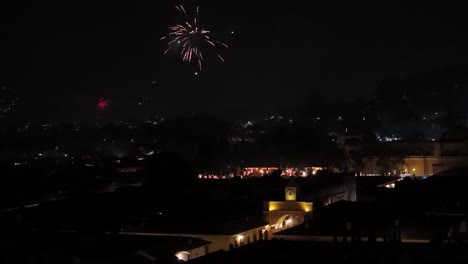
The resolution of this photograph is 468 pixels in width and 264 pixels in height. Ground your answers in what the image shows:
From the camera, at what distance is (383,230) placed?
18828 millimetres

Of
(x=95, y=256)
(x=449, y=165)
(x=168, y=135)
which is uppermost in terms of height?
(x=168, y=135)

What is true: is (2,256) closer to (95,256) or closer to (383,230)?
(95,256)

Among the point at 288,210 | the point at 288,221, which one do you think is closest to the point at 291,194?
the point at 288,210

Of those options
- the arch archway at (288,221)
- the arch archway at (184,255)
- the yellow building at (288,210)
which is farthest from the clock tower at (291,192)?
the arch archway at (184,255)

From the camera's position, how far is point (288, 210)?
26297 mm

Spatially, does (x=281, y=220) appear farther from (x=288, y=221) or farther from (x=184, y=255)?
(x=184, y=255)

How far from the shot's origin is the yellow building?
2603 cm

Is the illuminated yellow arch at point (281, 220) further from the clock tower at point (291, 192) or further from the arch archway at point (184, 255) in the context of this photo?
the arch archway at point (184, 255)

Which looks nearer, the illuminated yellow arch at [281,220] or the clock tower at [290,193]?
the illuminated yellow arch at [281,220]

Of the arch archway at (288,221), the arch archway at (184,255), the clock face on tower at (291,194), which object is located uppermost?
the clock face on tower at (291,194)

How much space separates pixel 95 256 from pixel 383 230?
6852mm

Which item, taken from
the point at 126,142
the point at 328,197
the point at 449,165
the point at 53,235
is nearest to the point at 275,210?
the point at 328,197

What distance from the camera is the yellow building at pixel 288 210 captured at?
85.4 feet

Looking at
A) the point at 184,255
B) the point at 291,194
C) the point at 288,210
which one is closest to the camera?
the point at 184,255
